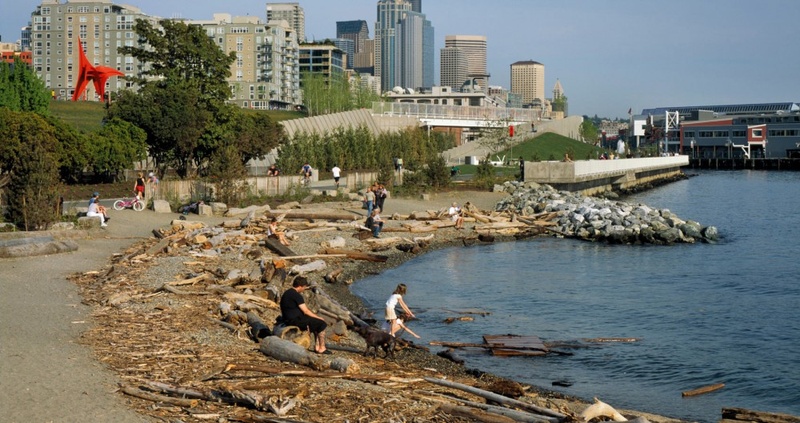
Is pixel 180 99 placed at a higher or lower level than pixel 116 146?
higher

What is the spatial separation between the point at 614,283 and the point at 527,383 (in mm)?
14913

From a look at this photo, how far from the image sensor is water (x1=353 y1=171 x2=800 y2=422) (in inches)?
717

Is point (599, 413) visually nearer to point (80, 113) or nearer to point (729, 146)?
point (80, 113)

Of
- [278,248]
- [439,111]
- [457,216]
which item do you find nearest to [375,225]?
[278,248]

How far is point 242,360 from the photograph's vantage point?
15.5 m

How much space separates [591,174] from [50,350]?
59.6 m

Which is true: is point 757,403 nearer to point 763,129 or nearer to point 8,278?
point 8,278

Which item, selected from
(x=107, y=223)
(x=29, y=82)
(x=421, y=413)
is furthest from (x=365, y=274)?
(x=29, y=82)

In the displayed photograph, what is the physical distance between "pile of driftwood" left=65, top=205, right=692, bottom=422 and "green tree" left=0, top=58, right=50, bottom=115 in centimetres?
6383

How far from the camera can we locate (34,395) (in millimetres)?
12945

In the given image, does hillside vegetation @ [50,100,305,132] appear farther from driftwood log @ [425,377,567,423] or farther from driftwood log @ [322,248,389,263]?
driftwood log @ [425,377,567,423]

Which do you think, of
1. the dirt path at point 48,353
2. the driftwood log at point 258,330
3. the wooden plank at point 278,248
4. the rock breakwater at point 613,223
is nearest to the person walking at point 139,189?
the wooden plank at point 278,248

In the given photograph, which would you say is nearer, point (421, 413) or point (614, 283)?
point (421, 413)

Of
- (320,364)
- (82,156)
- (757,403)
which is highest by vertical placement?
(82,156)
